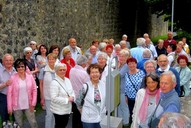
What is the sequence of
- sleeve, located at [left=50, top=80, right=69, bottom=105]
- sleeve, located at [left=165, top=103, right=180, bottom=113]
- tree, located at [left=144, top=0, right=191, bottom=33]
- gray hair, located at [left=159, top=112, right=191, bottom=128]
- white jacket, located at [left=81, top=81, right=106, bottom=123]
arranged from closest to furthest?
gray hair, located at [left=159, top=112, right=191, bottom=128], sleeve, located at [left=165, top=103, right=180, bottom=113], white jacket, located at [left=81, top=81, right=106, bottom=123], sleeve, located at [left=50, top=80, right=69, bottom=105], tree, located at [left=144, top=0, right=191, bottom=33]

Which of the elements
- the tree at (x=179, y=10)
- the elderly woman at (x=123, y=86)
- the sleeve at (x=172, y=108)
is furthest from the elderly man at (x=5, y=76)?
the tree at (x=179, y=10)

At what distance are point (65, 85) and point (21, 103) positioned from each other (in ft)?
2.88

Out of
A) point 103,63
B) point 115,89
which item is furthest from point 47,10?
point 115,89

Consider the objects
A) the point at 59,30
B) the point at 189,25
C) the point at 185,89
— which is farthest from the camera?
the point at 189,25

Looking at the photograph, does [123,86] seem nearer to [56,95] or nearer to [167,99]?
[56,95]

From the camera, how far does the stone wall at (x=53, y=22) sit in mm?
10148

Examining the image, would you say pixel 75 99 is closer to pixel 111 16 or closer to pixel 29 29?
pixel 29 29

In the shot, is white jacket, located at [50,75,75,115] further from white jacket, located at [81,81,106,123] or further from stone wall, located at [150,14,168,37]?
stone wall, located at [150,14,168,37]

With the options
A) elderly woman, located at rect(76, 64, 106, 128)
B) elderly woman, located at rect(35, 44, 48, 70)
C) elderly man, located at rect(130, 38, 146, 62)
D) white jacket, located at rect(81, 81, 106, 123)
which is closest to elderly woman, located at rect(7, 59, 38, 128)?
elderly woman, located at rect(76, 64, 106, 128)

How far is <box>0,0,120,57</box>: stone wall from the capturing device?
10.1 metres

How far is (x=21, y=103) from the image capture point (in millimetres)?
6836

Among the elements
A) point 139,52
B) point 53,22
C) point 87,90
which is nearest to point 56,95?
point 87,90

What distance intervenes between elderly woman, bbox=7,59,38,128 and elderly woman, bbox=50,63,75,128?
0.50 m

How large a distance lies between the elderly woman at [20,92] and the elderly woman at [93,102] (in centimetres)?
113
